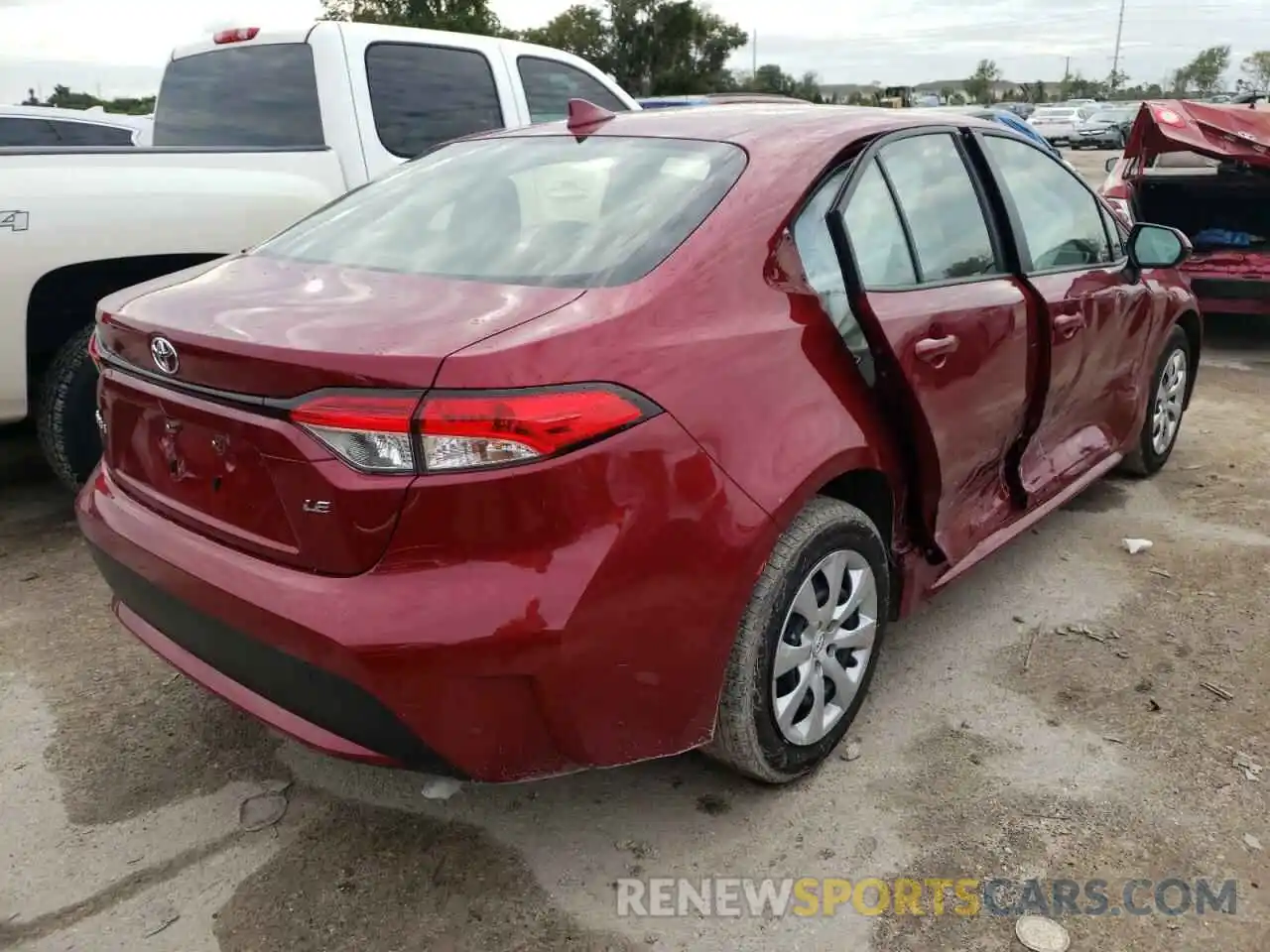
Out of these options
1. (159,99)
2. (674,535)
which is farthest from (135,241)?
(674,535)

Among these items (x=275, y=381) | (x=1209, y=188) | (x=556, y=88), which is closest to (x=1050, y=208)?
(x=275, y=381)

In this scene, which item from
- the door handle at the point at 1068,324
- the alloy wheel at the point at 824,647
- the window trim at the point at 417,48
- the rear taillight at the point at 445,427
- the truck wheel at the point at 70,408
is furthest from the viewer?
the window trim at the point at 417,48

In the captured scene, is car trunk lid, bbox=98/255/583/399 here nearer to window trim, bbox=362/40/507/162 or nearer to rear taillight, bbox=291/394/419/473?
rear taillight, bbox=291/394/419/473

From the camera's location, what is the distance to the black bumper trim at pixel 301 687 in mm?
1989

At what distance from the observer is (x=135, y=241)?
3.87 metres

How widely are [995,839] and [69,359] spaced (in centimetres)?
354

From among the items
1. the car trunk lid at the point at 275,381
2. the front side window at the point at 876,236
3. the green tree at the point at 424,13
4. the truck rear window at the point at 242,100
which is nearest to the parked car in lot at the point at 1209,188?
the front side window at the point at 876,236

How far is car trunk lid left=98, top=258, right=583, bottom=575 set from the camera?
1.92 metres

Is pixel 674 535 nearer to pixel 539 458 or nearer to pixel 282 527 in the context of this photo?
pixel 539 458

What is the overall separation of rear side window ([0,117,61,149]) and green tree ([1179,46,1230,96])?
11012cm

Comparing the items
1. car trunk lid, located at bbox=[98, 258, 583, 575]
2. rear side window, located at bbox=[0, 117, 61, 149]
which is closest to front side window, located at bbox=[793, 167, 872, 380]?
car trunk lid, located at bbox=[98, 258, 583, 575]

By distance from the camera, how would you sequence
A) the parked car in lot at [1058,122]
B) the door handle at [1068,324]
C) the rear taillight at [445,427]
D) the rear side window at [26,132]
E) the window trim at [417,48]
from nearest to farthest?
the rear taillight at [445,427] → the door handle at [1068,324] → the window trim at [417,48] → the rear side window at [26,132] → the parked car in lot at [1058,122]

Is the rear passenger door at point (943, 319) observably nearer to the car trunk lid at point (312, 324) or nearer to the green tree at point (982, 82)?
the car trunk lid at point (312, 324)

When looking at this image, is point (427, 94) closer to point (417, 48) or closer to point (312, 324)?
point (417, 48)
